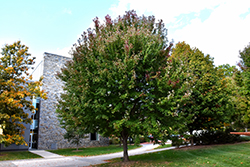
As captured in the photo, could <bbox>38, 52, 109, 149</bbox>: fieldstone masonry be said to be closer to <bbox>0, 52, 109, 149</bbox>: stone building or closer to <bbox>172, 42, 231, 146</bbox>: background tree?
<bbox>0, 52, 109, 149</bbox>: stone building

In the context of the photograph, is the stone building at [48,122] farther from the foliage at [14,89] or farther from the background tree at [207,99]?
the foliage at [14,89]

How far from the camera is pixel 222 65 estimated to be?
150ft

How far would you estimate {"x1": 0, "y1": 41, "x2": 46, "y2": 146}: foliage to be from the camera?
21.0 feet

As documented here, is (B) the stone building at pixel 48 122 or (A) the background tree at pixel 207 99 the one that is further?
(B) the stone building at pixel 48 122

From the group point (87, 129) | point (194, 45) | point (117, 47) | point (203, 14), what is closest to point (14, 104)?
point (87, 129)

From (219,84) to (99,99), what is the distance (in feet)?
35.4

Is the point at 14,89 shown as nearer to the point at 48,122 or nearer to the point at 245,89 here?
the point at 48,122

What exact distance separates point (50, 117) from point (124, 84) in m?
18.1

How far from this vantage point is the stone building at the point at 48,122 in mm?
21828

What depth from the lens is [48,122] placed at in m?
22.5

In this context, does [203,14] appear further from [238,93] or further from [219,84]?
[238,93]

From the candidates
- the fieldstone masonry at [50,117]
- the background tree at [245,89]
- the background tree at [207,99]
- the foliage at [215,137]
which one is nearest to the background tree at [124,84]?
the background tree at [207,99]

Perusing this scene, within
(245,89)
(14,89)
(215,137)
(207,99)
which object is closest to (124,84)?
(14,89)

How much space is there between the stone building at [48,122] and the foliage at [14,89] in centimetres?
1495
